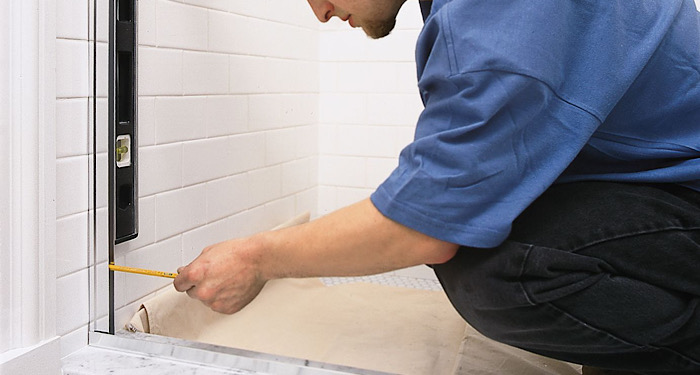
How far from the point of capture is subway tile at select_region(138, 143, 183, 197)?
1332 mm

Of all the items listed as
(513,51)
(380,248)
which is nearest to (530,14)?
(513,51)

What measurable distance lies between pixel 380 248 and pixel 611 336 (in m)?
0.31

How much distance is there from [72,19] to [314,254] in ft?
1.93

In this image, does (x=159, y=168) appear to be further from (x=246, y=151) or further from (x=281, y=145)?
(x=281, y=145)

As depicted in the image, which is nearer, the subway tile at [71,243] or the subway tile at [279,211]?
the subway tile at [71,243]

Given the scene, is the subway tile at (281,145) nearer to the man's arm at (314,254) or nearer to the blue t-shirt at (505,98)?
the man's arm at (314,254)

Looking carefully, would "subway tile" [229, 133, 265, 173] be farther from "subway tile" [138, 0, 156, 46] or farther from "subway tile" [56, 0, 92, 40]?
"subway tile" [56, 0, 92, 40]

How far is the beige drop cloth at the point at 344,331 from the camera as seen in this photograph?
46.8 inches

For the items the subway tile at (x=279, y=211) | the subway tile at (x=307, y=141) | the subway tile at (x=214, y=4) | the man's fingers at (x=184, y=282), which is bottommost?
the man's fingers at (x=184, y=282)

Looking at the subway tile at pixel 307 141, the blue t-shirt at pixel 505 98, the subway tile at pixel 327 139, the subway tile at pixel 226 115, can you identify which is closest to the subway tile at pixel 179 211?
the subway tile at pixel 226 115

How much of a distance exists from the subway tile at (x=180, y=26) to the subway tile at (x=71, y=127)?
0.20 meters

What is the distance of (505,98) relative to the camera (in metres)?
0.80

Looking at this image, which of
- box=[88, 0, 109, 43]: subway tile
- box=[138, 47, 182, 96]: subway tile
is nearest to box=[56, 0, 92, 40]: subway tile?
box=[88, 0, 109, 43]: subway tile

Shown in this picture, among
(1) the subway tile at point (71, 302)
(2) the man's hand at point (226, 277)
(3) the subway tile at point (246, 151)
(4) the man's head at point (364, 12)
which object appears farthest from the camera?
(3) the subway tile at point (246, 151)
